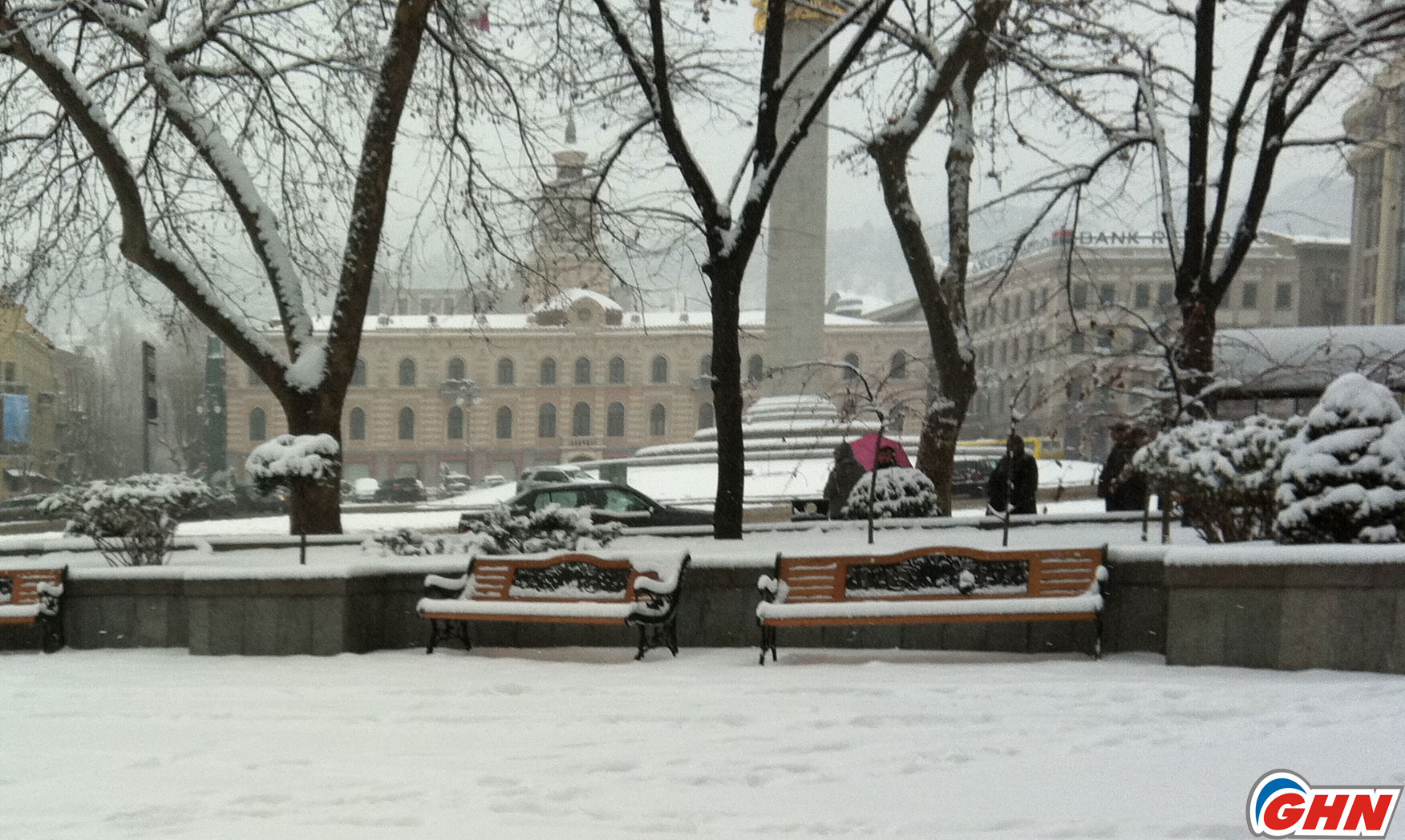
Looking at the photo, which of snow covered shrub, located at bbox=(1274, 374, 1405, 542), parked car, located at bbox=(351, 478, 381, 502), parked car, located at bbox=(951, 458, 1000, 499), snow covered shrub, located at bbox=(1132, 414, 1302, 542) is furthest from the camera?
parked car, located at bbox=(351, 478, 381, 502)

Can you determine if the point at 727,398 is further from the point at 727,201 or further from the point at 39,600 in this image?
the point at 39,600

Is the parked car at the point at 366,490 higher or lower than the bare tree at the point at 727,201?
lower

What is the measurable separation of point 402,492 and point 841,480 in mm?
38603

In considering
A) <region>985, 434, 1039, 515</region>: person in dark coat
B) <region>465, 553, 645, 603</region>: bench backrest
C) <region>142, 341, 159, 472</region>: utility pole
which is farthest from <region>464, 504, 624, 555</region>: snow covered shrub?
<region>142, 341, 159, 472</region>: utility pole

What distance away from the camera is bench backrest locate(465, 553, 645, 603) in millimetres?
9391

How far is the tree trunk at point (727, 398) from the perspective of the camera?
12.5 meters

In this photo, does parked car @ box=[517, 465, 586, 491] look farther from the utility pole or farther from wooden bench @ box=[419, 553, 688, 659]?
wooden bench @ box=[419, 553, 688, 659]

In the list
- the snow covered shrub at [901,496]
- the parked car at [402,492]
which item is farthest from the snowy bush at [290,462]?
the parked car at [402,492]

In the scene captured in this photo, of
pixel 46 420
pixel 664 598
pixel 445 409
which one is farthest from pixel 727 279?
pixel 445 409

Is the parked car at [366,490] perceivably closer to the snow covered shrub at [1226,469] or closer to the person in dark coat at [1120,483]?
the person in dark coat at [1120,483]

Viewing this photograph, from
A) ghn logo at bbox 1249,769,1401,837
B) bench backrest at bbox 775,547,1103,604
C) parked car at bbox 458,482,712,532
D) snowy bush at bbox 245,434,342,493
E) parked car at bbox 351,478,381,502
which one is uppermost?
snowy bush at bbox 245,434,342,493

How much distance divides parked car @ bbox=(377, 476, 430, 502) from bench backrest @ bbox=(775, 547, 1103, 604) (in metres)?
45.8

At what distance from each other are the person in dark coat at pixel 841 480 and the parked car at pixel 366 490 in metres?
39.1

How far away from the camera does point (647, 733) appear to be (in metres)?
6.45
